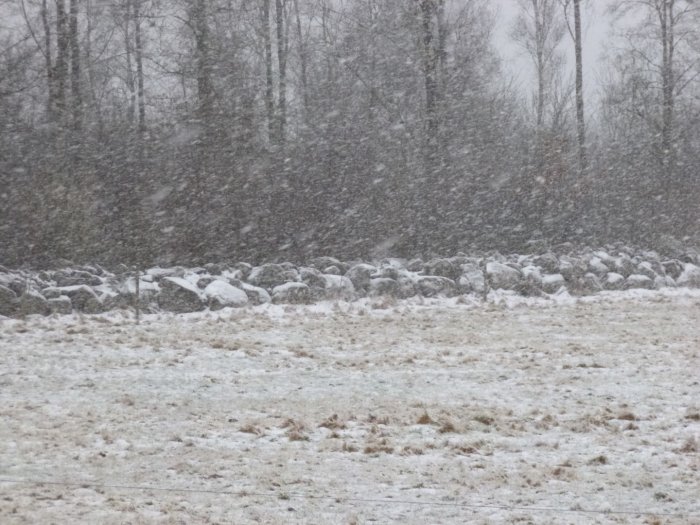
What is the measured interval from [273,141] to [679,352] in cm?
1241

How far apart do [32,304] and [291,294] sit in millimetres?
3327

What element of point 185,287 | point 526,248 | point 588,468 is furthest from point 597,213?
point 588,468

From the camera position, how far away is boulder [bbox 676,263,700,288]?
583 inches

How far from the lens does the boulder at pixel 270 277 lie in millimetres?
11940

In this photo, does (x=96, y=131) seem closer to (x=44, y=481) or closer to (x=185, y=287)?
(x=185, y=287)

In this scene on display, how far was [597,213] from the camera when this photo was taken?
2167 centimetres

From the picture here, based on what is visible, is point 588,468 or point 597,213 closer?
point 588,468

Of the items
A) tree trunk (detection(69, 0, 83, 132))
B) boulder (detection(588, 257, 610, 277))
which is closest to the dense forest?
tree trunk (detection(69, 0, 83, 132))

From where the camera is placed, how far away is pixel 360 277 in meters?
12.4

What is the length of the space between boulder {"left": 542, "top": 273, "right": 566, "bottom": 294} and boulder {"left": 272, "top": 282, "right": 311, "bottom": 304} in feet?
13.3

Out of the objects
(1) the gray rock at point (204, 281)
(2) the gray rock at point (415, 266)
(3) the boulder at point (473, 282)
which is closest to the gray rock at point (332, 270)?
(2) the gray rock at point (415, 266)

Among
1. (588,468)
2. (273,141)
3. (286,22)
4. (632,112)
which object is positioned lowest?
(588,468)

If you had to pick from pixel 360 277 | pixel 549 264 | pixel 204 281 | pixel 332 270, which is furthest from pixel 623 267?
pixel 204 281

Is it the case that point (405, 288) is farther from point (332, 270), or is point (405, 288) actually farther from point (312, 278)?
point (332, 270)
